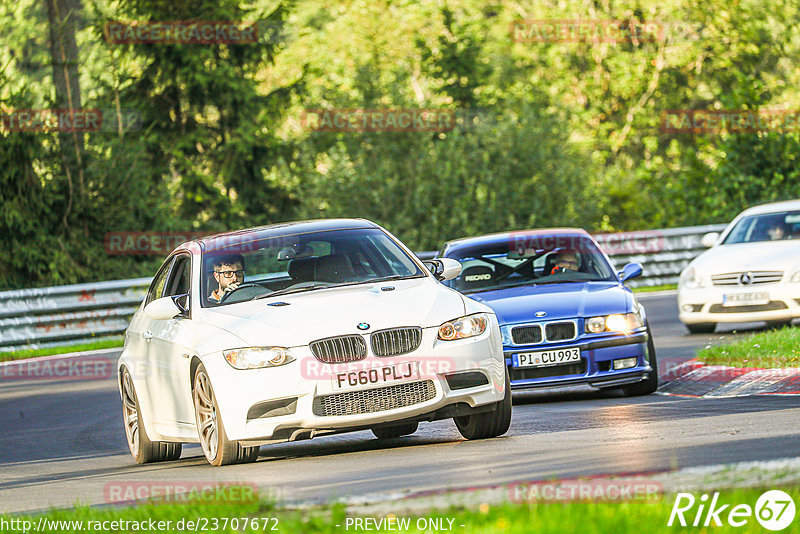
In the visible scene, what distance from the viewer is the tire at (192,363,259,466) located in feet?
30.1

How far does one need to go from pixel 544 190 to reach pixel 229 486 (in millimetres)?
30955

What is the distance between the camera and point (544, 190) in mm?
38000

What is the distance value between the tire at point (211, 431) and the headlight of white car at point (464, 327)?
146cm

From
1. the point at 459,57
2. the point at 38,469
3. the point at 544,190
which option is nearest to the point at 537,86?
the point at 459,57

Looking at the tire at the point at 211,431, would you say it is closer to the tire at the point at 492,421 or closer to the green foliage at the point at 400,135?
the tire at the point at 492,421

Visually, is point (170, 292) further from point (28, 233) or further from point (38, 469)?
point (28, 233)

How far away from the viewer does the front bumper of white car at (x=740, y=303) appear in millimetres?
17016

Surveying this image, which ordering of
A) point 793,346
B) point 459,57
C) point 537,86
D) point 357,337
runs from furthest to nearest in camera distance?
point 537,86
point 459,57
point 793,346
point 357,337

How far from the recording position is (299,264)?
33.3 ft

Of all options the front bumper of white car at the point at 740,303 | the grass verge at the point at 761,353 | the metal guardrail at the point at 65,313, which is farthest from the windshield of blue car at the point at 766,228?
the metal guardrail at the point at 65,313

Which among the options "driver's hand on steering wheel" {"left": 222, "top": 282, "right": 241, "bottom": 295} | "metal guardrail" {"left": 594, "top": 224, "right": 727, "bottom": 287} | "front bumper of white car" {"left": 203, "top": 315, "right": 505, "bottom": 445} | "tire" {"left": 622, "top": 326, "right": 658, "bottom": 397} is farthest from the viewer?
"metal guardrail" {"left": 594, "top": 224, "right": 727, "bottom": 287}

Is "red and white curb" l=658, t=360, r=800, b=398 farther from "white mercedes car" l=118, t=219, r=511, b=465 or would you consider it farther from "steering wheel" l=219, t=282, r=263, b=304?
"steering wheel" l=219, t=282, r=263, b=304

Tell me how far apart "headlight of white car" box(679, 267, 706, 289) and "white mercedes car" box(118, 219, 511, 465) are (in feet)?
27.2

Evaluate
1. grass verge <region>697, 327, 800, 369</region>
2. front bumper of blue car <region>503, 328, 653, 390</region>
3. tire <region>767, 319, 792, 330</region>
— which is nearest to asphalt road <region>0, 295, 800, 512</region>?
front bumper of blue car <region>503, 328, 653, 390</region>
